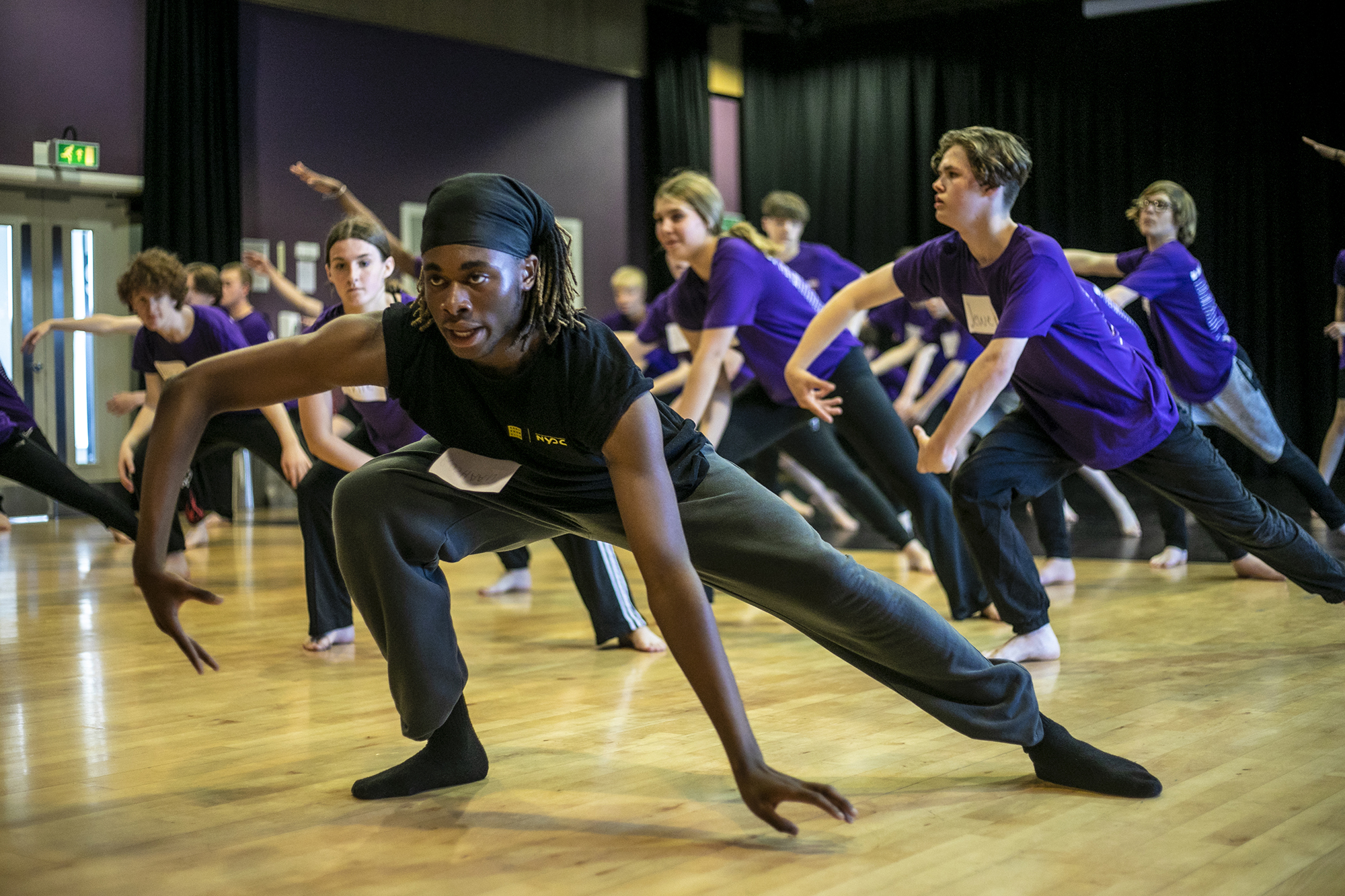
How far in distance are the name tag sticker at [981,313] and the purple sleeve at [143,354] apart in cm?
342

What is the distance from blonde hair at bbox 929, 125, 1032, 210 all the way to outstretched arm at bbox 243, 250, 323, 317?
3.92 metres

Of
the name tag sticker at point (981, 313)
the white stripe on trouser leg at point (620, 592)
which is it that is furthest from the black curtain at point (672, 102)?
the name tag sticker at point (981, 313)

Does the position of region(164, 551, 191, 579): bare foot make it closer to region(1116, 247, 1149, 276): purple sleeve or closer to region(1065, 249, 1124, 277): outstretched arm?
region(1065, 249, 1124, 277): outstretched arm

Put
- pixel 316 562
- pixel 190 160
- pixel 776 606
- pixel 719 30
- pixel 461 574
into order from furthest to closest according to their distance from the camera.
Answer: pixel 719 30 → pixel 190 160 → pixel 461 574 → pixel 316 562 → pixel 776 606

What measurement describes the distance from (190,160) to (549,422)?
24.4ft

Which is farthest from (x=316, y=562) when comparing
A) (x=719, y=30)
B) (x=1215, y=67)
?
(x=719, y=30)

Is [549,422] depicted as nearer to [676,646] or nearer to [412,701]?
[676,646]

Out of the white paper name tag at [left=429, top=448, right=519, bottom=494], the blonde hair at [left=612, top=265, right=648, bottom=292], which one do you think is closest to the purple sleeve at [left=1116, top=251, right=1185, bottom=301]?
the blonde hair at [left=612, top=265, right=648, bottom=292]

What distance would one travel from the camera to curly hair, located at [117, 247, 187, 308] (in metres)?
4.77

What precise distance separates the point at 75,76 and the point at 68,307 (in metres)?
1.50

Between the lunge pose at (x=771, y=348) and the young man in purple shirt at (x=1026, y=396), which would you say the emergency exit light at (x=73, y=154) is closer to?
the lunge pose at (x=771, y=348)

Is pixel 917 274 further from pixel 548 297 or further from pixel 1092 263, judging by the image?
pixel 1092 263

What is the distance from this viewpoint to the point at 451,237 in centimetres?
167

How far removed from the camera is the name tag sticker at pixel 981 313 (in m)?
3.03
